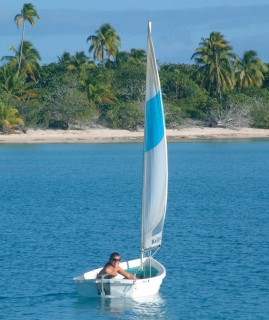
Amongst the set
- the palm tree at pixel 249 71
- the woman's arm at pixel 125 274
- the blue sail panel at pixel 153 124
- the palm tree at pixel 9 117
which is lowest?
the woman's arm at pixel 125 274

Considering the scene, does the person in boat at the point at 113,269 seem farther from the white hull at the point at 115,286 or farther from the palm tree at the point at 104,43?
the palm tree at the point at 104,43

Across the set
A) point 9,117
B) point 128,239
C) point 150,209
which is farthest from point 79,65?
point 150,209

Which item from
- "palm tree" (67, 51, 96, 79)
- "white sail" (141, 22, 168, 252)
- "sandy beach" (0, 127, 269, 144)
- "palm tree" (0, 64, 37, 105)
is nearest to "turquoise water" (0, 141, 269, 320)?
"white sail" (141, 22, 168, 252)

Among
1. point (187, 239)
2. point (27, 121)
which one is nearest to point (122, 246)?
point (187, 239)

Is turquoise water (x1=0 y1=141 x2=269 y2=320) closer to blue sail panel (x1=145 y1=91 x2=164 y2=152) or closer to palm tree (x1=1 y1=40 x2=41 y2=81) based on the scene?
blue sail panel (x1=145 y1=91 x2=164 y2=152)

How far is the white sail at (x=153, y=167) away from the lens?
77.9 feet

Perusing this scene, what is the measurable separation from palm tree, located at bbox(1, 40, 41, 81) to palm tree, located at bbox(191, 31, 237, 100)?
17.7 m

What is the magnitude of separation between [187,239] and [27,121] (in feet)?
204

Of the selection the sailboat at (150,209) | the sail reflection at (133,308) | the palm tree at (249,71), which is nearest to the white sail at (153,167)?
the sailboat at (150,209)

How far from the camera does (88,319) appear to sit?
22891mm

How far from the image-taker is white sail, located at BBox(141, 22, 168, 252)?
2375 centimetres

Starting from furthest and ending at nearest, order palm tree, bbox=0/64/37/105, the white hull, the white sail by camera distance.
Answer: palm tree, bbox=0/64/37/105, the white sail, the white hull

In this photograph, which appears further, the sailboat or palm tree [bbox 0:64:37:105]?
palm tree [bbox 0:64:37:105]

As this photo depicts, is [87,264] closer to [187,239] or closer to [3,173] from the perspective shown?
[187,239]
